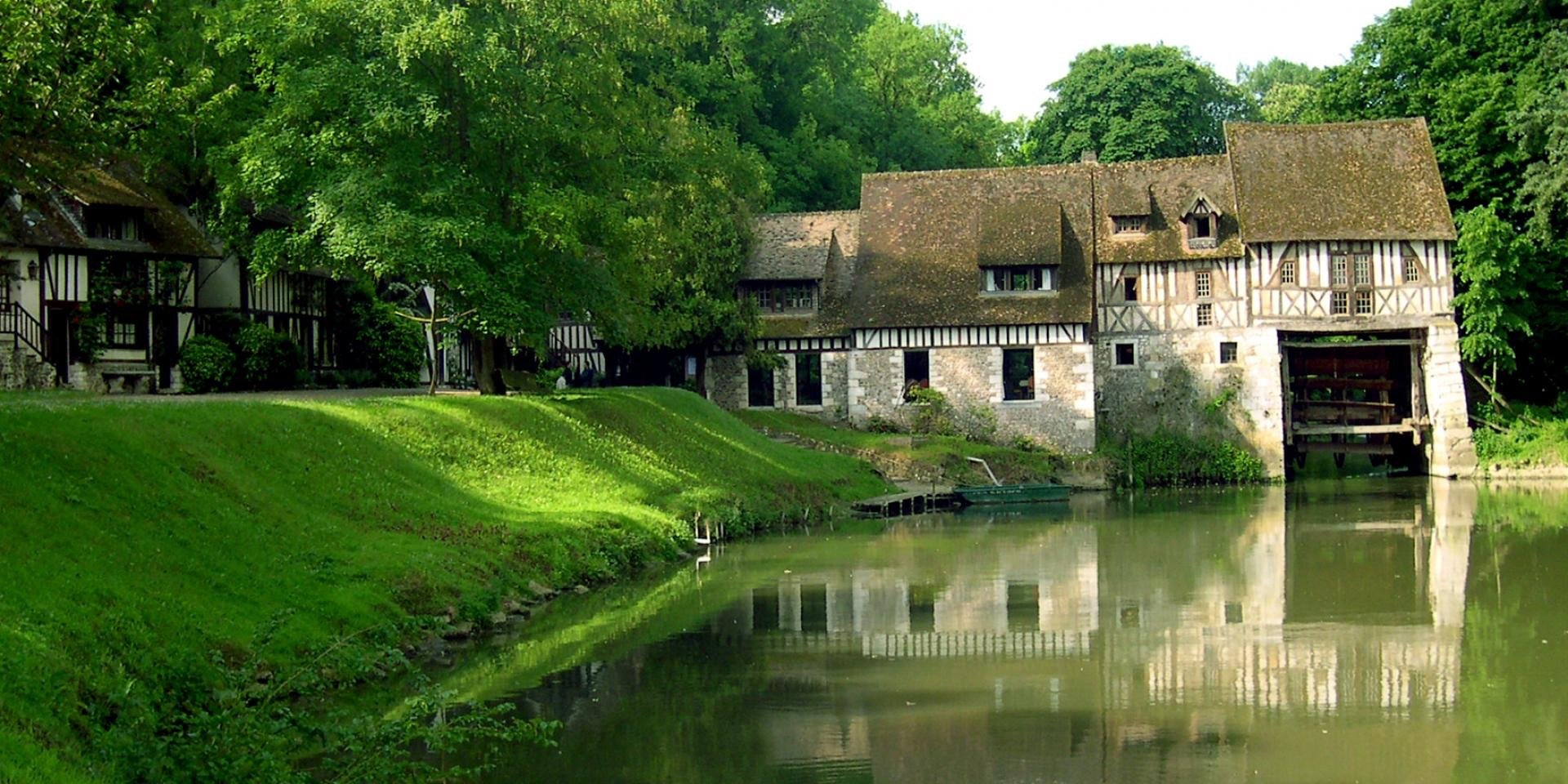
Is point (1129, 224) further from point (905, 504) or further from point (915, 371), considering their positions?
point (905, 504)

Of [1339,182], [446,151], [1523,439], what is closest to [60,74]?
[446,151]

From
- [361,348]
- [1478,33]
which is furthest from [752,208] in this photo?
[1478,33]

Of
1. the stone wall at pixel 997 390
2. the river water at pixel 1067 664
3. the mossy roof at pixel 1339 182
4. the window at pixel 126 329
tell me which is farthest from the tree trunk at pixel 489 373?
the mossy roof at pixel 1339 182

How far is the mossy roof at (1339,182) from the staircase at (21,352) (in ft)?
101

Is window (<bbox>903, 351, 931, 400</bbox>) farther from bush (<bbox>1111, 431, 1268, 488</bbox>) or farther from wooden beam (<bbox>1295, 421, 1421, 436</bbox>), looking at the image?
wooden beam (<bbox>1295, 421, 1421, 436</bbox>)

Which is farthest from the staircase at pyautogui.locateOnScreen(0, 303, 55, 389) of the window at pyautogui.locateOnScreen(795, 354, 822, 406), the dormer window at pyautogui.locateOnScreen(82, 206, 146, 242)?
the window at pyautogui.locateOnScreen(795, 354, 822, 406)

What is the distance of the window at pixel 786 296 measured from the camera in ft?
160

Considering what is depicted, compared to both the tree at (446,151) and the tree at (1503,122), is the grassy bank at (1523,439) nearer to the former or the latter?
the tree at (1503,122)

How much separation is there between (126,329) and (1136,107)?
36.4 m

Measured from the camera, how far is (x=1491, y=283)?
4381 centimetres

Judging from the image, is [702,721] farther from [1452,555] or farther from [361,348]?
[361,348]

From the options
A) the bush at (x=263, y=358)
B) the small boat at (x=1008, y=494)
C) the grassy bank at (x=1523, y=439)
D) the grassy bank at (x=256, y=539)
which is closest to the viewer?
the grassy bank at (x=256, y=539)

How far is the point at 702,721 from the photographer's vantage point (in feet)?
50.8

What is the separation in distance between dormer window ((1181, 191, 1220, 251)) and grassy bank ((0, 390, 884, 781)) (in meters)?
18.3
